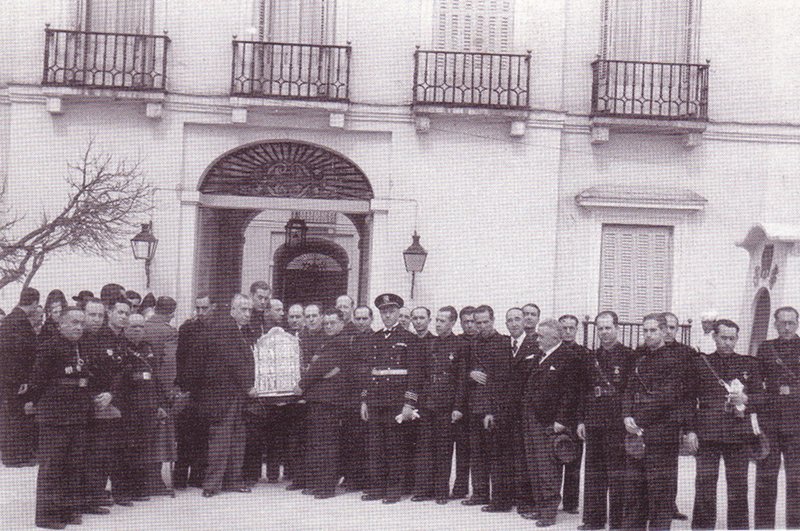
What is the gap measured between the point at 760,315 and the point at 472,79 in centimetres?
514

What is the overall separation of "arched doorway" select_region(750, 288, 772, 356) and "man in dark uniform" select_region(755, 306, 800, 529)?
15.1 ft

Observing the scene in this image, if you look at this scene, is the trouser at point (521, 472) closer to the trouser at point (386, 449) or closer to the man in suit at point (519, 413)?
the man in suit at point (519, 413)

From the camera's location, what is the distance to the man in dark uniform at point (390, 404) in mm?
9945

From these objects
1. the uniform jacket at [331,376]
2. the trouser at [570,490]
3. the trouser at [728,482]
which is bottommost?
the trouser at [570,490]

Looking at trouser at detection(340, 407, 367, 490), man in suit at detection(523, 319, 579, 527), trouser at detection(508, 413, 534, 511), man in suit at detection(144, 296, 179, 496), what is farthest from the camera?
trouser at detection(340, 407, 367, 490)

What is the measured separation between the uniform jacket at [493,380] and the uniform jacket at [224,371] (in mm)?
2070

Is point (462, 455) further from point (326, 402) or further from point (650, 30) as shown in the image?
point (650, 30)

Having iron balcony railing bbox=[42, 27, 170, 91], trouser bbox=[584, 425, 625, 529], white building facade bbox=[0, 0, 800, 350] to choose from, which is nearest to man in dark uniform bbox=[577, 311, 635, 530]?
trouser bbox=[584, 425, 625, 529]

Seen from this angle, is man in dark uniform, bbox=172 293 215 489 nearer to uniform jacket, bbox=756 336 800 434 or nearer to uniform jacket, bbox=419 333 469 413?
uniform jacket, bbox=419 333 469 413

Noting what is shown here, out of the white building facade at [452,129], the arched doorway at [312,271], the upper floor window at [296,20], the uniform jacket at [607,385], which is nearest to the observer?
the uniform jacket at [607,385]

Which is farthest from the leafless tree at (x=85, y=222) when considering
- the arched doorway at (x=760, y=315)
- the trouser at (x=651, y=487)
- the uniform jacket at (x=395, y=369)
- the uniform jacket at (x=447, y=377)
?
the arched doorway at (x=760, y=315)

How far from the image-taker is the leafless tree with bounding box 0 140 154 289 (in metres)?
9.94

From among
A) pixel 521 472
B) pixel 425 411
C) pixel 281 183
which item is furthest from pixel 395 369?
pixel 281 183

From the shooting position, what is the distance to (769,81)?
52.4 ft
